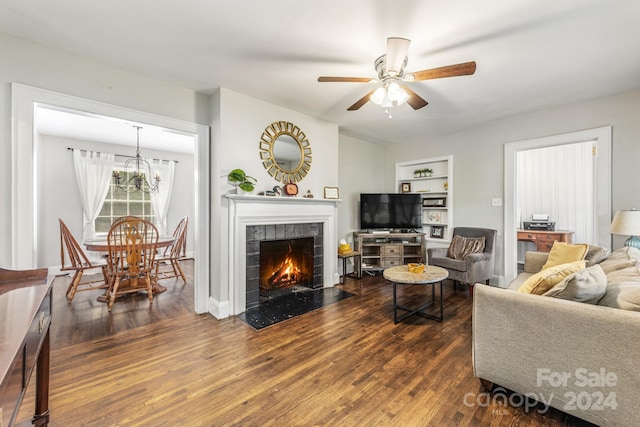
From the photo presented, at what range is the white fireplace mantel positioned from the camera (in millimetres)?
3008

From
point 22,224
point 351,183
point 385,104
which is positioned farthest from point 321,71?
point 22,224

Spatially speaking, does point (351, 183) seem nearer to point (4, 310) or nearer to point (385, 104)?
point (385, 104)

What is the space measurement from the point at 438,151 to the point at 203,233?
391cm

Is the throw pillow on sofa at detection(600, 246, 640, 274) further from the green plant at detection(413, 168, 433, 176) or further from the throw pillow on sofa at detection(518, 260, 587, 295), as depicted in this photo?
the green plant at detection(413, 168, 433, 176)

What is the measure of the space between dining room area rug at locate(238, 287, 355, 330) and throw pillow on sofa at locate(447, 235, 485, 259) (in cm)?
170

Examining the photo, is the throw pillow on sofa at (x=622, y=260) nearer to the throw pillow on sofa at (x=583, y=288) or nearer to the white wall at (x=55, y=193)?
the throw pillow on sofa at (x=583, y=288)

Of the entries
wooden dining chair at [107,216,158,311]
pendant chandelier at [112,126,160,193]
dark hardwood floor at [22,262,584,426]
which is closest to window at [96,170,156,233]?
pendant chandelier at [112,126,160,193]

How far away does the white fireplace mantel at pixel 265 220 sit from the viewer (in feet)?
9.87

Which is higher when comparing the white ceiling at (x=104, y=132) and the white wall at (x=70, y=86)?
the white ceiling at (x=104, y=132)

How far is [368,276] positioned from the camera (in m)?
4.61

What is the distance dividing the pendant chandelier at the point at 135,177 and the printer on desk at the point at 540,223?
699cm

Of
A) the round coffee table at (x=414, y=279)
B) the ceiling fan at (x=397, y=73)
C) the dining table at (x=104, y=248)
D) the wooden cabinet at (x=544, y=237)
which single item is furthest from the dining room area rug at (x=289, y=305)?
the wooden cabinet at (x=544, y=237)

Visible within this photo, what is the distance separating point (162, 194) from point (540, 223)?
7421 mm

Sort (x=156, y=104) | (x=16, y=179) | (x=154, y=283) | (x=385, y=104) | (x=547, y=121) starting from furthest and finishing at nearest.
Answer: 1. (x=154, y=283)
2. (x=547, y=121)
3. (x=156, y=104)
4. (x=385, y=104)
5. (x=16, y=179)
